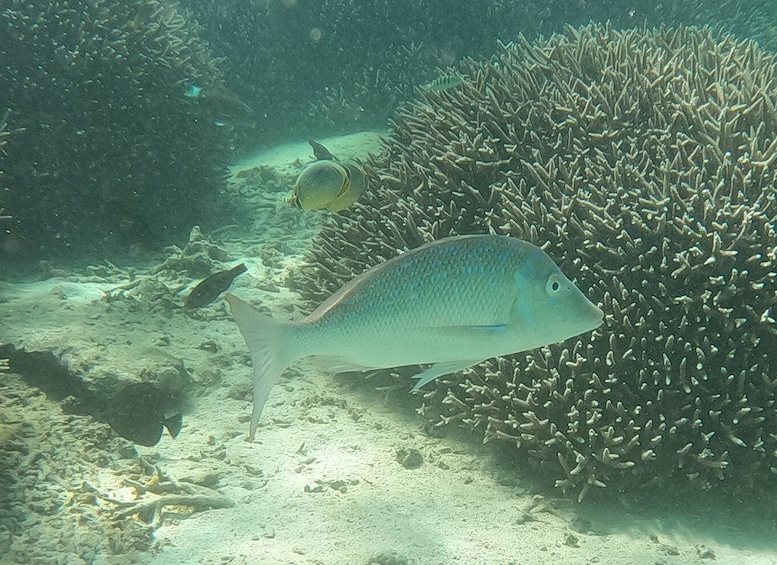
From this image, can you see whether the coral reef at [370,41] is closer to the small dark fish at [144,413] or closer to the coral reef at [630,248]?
the coral reef at [630,248]

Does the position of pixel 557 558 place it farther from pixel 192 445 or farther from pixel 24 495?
pixel 24 495

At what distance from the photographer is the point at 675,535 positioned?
3488mm

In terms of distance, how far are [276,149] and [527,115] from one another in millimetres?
9371

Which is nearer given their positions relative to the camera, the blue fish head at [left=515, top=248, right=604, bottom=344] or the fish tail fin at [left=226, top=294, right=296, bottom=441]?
the blue fish head at [left=515, top=248, right=604, bottom=344]

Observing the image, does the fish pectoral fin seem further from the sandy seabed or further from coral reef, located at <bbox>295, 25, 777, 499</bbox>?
coral reef, located at <bbox>295, 25, 777, 499</bbox>

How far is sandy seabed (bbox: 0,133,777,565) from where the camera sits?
3217 mm

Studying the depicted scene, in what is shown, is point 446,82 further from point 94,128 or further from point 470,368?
point 94,128

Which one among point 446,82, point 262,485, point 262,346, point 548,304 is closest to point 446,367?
point 548,304

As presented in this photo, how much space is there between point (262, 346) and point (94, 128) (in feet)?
22.0

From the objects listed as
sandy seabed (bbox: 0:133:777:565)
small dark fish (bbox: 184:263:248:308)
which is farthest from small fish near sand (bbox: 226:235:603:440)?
small dark fish (bbox: 184:263:248:308)

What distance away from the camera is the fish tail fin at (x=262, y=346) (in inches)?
94.5

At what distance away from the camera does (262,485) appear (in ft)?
12.5

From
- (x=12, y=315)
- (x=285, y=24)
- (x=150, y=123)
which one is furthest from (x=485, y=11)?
(x=12, y=315)

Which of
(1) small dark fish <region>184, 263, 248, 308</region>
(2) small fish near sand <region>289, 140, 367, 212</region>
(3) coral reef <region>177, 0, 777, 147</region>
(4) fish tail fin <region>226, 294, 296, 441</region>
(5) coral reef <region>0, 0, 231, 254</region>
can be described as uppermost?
(3) coral reef <region>177, 0, 777, 147</region>
